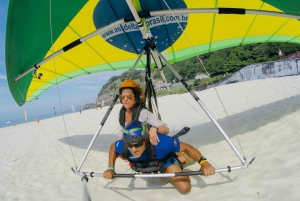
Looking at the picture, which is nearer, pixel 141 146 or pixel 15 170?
pixel 141 146

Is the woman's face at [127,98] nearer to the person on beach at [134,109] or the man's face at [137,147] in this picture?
the person on beach at [134,109]

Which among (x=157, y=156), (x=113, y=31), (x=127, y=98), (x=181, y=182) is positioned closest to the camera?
(x=181, y=182)

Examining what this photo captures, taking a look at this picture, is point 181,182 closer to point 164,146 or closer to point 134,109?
point 164,146

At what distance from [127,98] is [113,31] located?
1622 mm

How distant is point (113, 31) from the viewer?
3363 millimetres

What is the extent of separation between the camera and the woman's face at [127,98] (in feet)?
7.74

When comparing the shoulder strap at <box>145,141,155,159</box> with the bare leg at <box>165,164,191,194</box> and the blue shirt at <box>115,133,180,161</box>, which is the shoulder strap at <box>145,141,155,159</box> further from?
the bare leg at <box>165,164,191,194</box>

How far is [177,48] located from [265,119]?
2.58 metres

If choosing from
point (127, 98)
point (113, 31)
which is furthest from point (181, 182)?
point (113, 31)

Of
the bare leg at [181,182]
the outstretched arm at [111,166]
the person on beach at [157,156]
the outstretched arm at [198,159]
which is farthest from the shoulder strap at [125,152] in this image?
the outstretched arm at [198,159]

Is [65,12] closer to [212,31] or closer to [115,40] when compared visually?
[115,40]

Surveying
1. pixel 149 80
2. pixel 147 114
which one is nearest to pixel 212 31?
pixel 149 80

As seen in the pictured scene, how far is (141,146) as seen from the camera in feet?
6.37

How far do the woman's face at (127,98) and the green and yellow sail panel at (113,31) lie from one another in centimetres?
82
